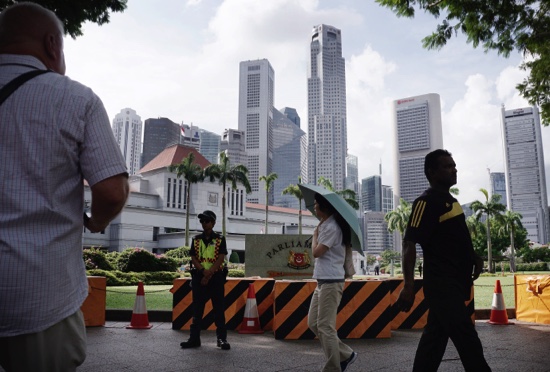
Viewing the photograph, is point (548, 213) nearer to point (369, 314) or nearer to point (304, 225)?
point (304, 225)

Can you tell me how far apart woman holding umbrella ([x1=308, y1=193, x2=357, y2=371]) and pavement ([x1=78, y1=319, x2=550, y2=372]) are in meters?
0.84

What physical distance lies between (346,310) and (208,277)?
8.01 ft

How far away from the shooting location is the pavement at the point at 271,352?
17.6ft

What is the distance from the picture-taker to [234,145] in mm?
173125

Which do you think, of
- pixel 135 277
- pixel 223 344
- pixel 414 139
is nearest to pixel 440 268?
pixel 223 344

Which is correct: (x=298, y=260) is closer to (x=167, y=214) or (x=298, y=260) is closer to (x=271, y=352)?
(x=271, y=352)

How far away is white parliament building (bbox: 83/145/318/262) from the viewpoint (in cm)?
6106

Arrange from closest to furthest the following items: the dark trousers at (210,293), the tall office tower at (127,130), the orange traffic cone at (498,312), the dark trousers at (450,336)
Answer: the dark trousers at (450,336), the dark trousers at (210,293), the orange traffic cone at (498,312), the tall office tower at (127,130)

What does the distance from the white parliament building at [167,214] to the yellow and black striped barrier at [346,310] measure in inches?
2028

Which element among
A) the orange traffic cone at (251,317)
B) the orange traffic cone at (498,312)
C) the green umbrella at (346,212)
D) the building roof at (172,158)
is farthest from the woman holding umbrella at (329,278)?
the building roof at (172,158)

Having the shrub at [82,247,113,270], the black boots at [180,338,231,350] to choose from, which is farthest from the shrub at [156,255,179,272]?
the black boots at [180,338,231,350]

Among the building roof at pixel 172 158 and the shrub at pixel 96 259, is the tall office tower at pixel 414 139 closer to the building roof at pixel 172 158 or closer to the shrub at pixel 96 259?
the building roof at pixel 172 158

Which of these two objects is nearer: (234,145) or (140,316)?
(140,316)

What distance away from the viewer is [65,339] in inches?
65.4
